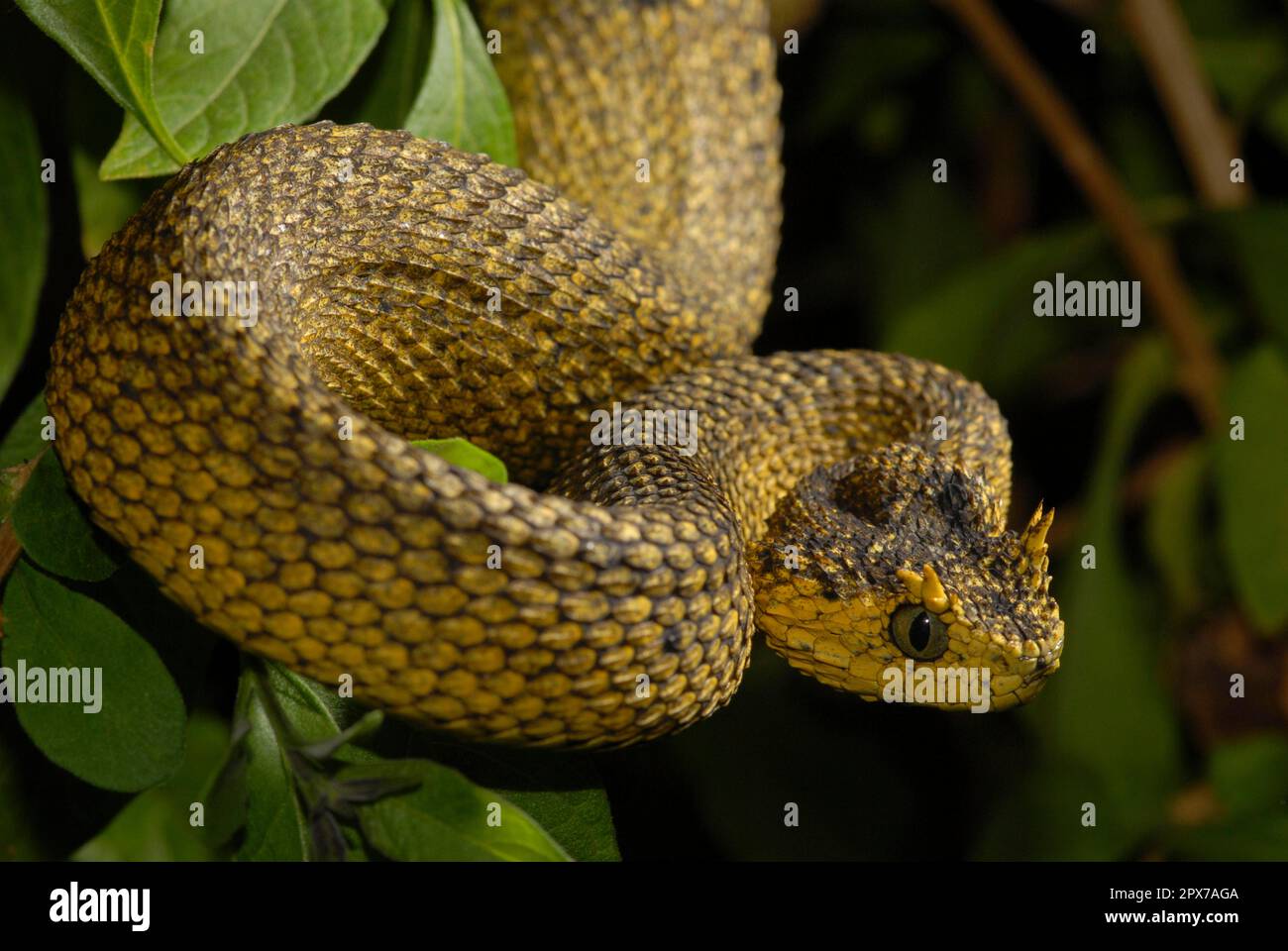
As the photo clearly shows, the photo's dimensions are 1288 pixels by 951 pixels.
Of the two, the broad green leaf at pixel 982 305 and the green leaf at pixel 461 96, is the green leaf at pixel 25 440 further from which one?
Result: the broad green leaf at pixel 982 305

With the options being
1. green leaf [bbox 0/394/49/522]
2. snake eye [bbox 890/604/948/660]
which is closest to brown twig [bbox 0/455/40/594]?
green leaf [bbox 0/394/49/522]

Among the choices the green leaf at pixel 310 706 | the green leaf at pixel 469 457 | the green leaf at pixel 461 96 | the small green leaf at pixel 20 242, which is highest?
the green leaf at pixel 461 96

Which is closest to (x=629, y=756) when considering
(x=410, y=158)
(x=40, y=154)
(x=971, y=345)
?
(x=410, y=158)

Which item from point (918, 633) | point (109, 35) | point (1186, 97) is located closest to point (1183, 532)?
point (1186, 97)

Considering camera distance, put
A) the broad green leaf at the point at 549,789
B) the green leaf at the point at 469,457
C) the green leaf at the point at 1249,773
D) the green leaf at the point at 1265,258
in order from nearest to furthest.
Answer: the green leaf at the point at 469,457, the broad green leaf at the point at 549,789, the green leaf at the point at 1249,773, the green leaf at the point at 1265,258

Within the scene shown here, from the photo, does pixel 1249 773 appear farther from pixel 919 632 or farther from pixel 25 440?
pixel 25 440

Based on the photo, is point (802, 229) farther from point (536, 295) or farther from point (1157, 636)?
point (536, 295)

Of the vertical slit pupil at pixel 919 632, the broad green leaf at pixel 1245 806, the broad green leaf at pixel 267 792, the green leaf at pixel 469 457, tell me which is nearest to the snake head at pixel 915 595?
the vertical slit pupil at pixel 919 632
